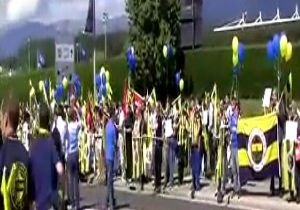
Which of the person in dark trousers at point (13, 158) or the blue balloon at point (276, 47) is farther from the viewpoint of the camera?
the blue balloon at point (276, 47)

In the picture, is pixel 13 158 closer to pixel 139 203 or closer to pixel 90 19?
pixel 139 203

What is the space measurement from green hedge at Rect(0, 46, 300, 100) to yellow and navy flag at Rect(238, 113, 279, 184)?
1111 centimetres

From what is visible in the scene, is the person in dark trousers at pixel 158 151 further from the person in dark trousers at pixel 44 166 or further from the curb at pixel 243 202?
the person in dark trousers at pixel 44 166

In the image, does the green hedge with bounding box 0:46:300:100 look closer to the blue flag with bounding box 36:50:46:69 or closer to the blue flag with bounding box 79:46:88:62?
the blue flag with bounding box 79:46:88:62

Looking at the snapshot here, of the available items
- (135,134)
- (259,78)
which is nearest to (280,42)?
(135,134)

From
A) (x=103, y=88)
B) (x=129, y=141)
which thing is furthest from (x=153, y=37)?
(x=129, y=141)

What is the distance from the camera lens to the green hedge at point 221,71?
35.1 m

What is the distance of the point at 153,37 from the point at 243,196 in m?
28.3

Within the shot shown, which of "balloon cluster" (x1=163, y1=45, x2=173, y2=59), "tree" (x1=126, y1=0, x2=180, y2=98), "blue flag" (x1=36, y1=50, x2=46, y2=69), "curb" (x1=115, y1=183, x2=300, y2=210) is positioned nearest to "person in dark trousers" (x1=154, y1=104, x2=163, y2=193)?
"curb" (x1=115, y1=183, x2=300, y2=210)

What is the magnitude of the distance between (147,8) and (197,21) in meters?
3.33

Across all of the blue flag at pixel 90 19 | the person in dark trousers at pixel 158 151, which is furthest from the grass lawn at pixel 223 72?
the person in dark trousers at pixel 158 151

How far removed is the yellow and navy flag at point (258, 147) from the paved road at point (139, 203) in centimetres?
119

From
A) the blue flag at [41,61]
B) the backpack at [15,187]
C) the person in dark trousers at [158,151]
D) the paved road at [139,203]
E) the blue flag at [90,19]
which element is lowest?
the paved road at [139,203]

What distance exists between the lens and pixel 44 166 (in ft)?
33.3
